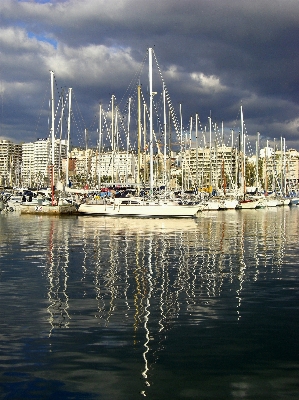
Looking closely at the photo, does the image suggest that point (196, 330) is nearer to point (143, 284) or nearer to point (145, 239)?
point (143, 284)

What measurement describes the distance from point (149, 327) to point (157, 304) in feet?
8.80

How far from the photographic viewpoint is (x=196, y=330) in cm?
1350

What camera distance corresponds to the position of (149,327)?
13.8 m

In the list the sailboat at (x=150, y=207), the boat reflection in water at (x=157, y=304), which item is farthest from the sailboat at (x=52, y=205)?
the boat reflection in water at (x=157, y=304)

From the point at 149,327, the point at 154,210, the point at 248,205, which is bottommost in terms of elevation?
the point at 149,327

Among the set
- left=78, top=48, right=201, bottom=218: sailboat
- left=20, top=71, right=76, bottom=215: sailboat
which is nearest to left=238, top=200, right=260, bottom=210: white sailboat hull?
left=78, top=48, right=201, bottom=218: sailboat

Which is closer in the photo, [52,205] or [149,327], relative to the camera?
[149,327]

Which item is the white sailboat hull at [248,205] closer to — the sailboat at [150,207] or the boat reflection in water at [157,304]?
the sailboat at [150,207]

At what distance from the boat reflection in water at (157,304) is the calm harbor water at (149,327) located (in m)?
0.03

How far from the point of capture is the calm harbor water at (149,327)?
9.95 metres

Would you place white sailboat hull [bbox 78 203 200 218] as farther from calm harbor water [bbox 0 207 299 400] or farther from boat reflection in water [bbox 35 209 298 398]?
calm harbor water [bbox 0 207 299 400]

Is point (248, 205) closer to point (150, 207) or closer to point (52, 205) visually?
point (52, 205)

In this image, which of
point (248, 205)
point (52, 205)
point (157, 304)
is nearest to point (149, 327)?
point (157, 304)

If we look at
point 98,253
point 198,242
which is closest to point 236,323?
point 98,253
